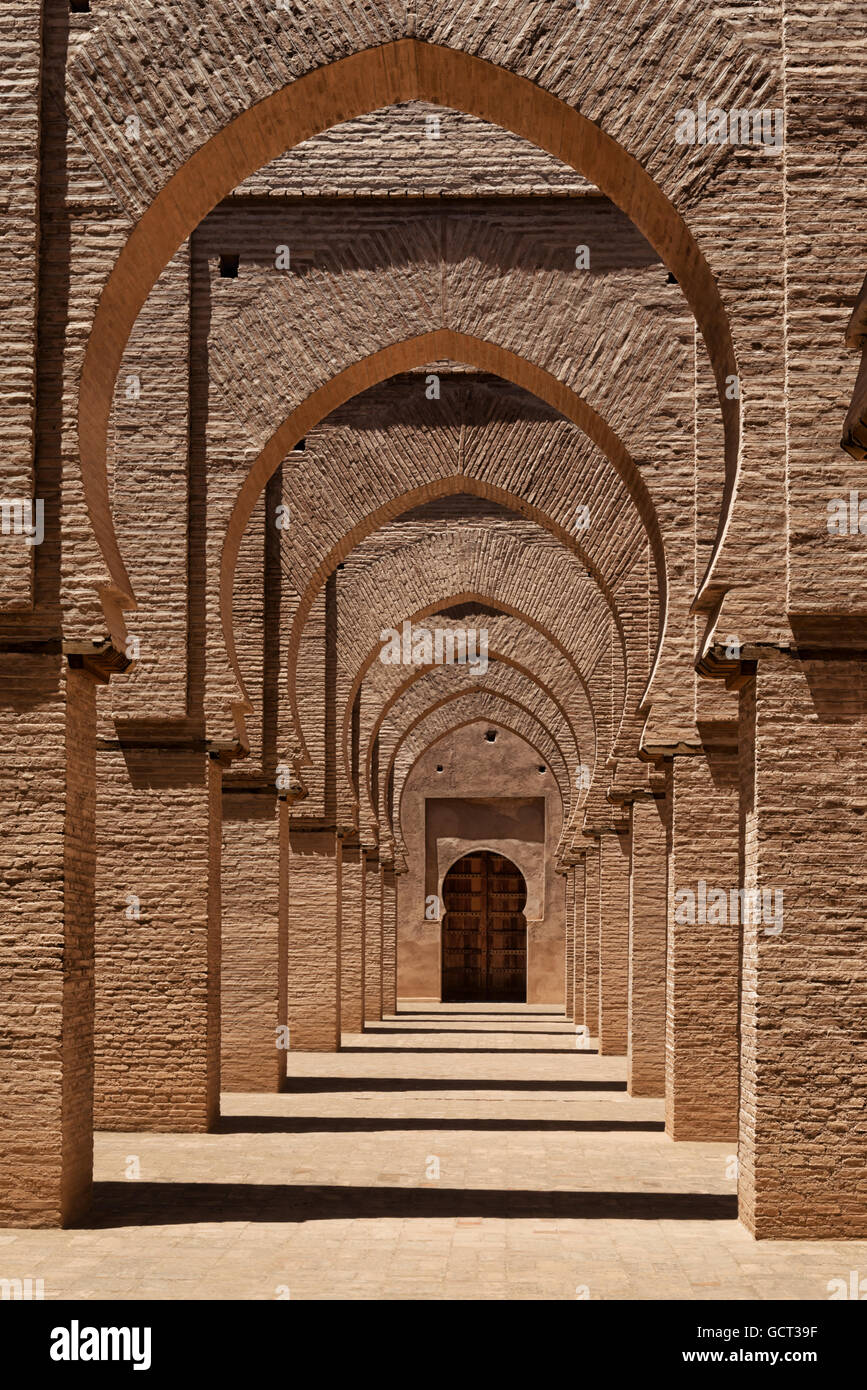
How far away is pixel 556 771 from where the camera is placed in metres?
30.1

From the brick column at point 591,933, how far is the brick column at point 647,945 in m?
7.05

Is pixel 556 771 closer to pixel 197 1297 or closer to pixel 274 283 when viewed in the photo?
pixel 274 283

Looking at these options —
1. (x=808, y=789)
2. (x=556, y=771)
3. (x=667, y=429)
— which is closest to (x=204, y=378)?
(x=667, y=429)

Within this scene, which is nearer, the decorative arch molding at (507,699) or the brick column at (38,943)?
the brick column at (38,943)

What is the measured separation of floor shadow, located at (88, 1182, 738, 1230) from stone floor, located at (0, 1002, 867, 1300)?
0.02 meters

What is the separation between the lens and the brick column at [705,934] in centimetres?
1188

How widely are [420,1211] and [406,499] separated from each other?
9.01m

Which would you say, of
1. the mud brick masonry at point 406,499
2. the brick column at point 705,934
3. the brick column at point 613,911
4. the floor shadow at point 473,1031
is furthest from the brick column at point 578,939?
the brick column at point 705,934

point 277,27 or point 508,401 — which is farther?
point 508,401

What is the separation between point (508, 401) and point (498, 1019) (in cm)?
1457

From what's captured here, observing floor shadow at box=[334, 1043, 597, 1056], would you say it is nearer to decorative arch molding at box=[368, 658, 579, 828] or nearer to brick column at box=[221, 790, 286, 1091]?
brick column at box=[221, 790, 286, 1091]

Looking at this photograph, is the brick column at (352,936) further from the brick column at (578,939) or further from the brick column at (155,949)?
the brick column at (155,949)
